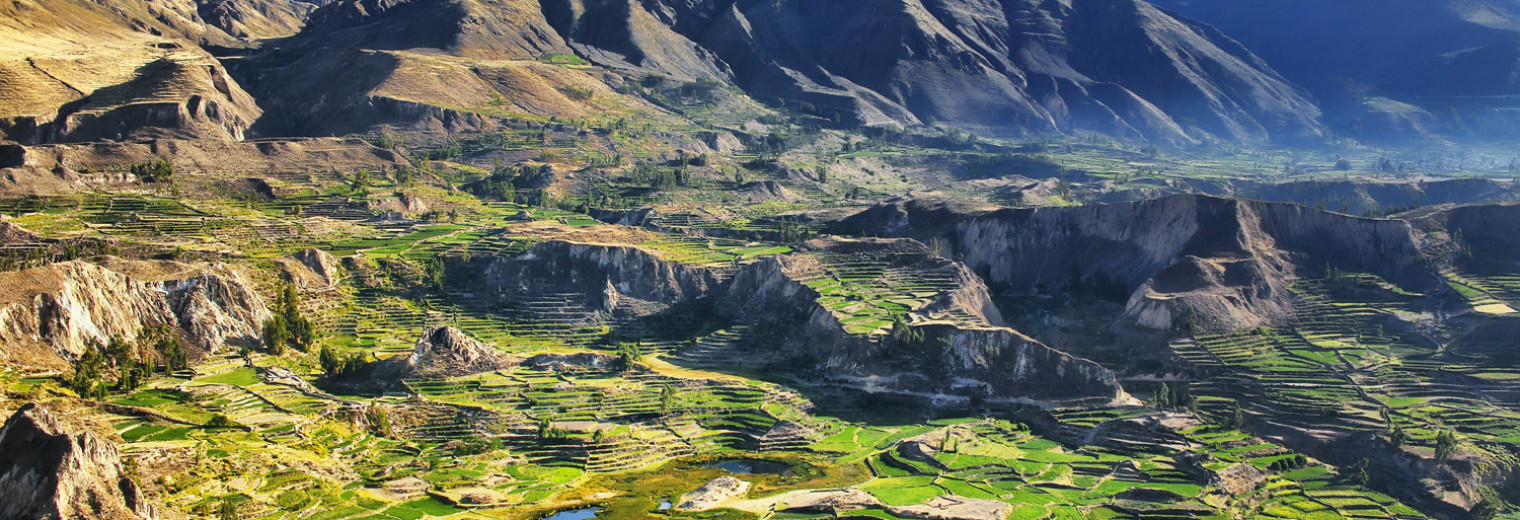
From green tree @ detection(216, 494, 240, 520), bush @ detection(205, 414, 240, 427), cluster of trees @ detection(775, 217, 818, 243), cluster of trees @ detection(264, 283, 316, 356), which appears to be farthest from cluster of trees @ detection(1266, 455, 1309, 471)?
cluster of trees @ detection(264, 283, 316, 356)

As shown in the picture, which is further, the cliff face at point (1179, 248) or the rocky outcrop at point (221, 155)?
the rocky outcrop at point (221, 155)

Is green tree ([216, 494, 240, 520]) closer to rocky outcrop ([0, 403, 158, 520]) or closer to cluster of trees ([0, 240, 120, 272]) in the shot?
rocky outcrop ([0, 403, 158, 520])

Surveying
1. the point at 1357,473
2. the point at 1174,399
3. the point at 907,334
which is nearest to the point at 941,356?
the point at 907,334

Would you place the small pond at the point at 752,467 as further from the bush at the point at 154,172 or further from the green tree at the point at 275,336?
the bush at the point at 154,172

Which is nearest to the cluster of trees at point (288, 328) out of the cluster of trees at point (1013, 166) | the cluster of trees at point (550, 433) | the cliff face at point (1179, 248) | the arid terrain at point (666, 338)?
the arid terrain at point (666, 338)

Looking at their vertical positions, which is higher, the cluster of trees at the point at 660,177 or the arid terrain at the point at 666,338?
the cluster of trees at the point at 660,177

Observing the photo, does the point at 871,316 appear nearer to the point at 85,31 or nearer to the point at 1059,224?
the point at 1059,224
